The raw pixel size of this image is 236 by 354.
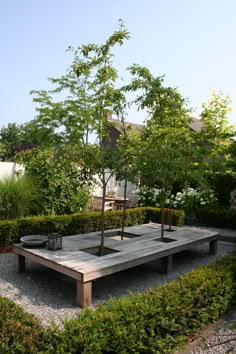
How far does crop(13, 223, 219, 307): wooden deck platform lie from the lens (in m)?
3.66

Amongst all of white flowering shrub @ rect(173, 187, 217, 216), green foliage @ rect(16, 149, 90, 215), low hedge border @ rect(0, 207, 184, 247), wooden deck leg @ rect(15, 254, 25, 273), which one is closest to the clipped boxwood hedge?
white flowering shrub @ rect(173, 187, 217, 216)

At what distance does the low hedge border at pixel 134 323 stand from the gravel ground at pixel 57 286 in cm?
32

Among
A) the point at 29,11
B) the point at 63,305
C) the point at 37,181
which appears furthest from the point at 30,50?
the point at 63,305

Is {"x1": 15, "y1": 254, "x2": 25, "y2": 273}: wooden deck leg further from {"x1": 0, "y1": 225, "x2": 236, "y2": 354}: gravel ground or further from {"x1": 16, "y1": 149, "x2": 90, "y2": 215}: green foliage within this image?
{"x1": 16, "y1": 149, "x2": 90, "y2": 215}: green foliage

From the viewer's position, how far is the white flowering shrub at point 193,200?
9883 mm

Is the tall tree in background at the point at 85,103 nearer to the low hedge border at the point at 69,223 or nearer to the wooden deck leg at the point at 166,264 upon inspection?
the wooden deck leg at the point at 166,264

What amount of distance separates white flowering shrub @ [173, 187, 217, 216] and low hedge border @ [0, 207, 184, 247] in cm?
150

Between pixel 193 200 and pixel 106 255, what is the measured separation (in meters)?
6.20

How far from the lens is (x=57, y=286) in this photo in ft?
14.2

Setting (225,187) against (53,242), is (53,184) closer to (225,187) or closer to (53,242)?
(53,242)

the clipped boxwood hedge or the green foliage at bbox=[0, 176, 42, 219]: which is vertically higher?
the green foliage at bbox=[0, 176, 42, 219]

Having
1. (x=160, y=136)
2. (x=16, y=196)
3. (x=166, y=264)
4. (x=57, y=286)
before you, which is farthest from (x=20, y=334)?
(x=16, y=196)

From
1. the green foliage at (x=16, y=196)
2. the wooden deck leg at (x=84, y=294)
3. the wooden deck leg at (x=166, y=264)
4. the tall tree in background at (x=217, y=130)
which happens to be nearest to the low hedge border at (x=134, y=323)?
the wooden deck leg at (x=84, y=294)

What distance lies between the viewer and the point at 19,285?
14.0 ft
